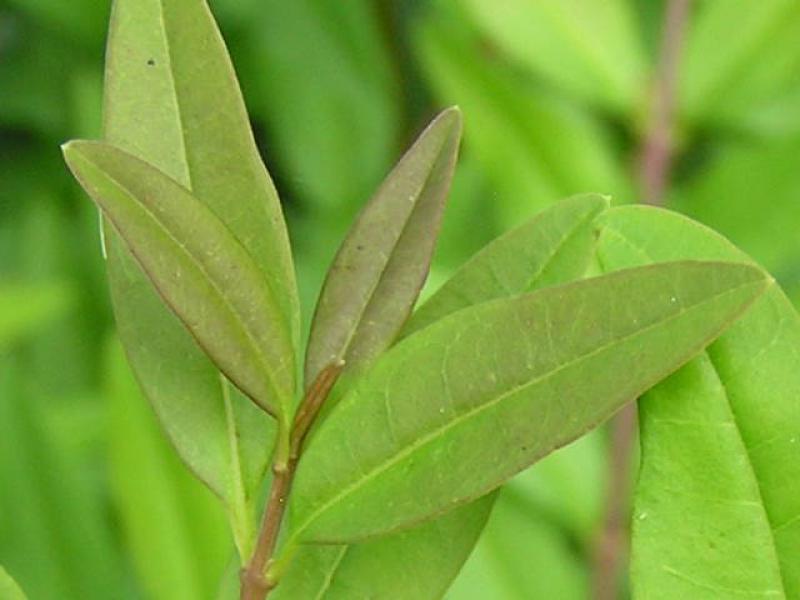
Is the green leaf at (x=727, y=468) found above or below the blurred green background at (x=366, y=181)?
above

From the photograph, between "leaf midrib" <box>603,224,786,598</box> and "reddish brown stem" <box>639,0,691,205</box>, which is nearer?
"leaf midrib" <box>603,224,786,598</box>

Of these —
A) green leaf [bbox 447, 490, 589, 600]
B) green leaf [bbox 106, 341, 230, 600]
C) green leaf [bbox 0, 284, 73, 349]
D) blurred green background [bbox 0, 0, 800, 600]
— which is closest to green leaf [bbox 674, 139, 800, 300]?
blurred green background [bbox 0, 0, 800, 600]

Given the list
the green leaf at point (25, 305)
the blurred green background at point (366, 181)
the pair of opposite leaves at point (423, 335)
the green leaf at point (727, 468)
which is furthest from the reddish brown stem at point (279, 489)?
the green leaf at point (25, 305)

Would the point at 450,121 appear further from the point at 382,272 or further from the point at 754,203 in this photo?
the point at 754,203

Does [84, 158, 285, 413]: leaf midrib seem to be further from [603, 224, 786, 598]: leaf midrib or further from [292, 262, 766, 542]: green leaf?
[603, 224, 786, 598]: leaf midrib

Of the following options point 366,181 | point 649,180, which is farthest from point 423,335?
point 366,181

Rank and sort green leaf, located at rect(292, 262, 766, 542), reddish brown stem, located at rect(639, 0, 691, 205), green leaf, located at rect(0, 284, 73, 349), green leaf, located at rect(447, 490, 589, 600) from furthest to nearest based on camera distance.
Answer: green leaf, located at rect(0, 284, 73, 349) → reddish brown stem, located at rect(639, 0, 691, 205) → green leaf, located at rect(447, 490, 589, 600) → green leaf, located at rect(292, 262, 766, 542)

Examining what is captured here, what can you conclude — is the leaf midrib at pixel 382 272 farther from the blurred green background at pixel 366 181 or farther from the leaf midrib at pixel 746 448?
the blurred green background at pixel 366 181
